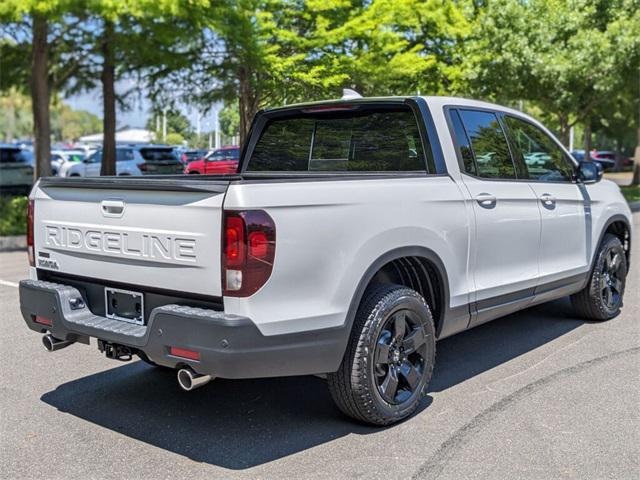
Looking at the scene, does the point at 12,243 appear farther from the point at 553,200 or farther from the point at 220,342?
the point at 220,342

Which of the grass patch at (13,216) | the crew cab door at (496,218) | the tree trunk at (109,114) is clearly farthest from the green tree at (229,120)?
the crew cab door at (496,218)

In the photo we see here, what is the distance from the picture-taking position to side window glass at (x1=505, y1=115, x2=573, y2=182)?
5.43 metres

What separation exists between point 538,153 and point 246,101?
954 centimetres

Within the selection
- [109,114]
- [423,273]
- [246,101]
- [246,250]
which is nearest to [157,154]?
[109,114]

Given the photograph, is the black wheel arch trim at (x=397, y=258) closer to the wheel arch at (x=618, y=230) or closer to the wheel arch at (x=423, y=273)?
the wheel arch at (x=423, y=273)

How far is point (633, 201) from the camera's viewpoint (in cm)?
1995

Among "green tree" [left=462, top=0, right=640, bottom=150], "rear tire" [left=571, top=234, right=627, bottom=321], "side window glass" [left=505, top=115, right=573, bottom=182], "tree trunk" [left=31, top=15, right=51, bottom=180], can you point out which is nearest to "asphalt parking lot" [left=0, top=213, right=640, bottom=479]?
"rear tire" [left=571, top=234, right=627, bottom=321]

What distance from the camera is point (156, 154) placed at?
83.9ft

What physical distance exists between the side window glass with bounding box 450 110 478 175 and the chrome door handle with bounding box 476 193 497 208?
0.57 feet

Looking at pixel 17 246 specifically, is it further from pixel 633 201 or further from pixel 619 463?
pixel 633 201

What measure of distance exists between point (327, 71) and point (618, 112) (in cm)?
2014

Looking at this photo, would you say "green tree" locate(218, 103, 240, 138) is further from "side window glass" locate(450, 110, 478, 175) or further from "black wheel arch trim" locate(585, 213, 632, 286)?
"side window glass" locate(450, 110, 478, 175)

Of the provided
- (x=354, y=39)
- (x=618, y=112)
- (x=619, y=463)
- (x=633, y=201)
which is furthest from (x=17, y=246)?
(x=618, y=112)

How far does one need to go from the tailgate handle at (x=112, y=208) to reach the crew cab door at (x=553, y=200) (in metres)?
2.97
